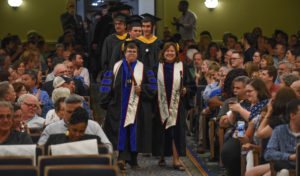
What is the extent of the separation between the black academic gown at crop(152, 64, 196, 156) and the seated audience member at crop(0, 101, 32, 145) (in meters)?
2.82

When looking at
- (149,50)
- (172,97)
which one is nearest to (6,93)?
(172,97)

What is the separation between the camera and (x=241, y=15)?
17.5 meters

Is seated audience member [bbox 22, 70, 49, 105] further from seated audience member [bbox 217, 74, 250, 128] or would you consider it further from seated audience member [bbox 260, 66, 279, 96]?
seated audience member [bbox 260, 66, 279, 96]

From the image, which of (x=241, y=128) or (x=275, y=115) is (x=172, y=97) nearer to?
(x=241, y=128)

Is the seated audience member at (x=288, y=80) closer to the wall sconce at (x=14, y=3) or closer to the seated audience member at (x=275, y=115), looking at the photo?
the seated audience member at (x=275, y=115)

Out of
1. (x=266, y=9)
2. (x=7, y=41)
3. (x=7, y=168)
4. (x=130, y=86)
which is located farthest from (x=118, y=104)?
(x=266, y=9)

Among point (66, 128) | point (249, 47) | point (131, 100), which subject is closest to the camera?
point (66, 128)

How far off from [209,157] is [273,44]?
5385 mm

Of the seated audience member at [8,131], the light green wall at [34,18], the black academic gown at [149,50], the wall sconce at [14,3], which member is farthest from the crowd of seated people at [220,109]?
the wall sconce at [14,3]

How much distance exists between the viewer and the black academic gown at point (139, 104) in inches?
325

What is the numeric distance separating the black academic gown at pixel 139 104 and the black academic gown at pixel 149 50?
80cm

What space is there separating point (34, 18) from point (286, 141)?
39.4 feet

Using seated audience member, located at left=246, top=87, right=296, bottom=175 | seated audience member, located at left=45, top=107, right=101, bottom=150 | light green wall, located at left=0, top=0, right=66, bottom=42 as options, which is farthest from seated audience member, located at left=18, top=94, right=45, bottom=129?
light green wall, located at left=0, top=0, right=66, bottom=42

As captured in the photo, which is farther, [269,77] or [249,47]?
[249,47]
